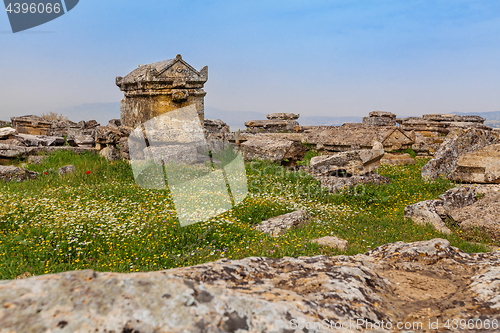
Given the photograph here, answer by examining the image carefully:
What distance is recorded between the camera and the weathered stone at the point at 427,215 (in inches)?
271

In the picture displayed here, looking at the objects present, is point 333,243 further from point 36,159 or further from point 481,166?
point 36,159

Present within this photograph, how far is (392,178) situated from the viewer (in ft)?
36.7

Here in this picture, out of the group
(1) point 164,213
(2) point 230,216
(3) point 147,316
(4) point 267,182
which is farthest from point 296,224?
(3) point 147,316

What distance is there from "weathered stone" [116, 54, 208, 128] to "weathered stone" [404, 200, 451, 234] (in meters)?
7.94

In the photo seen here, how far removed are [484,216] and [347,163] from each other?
15.7 ft

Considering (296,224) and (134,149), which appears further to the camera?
(134,149)

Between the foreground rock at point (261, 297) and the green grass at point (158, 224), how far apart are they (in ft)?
8.78

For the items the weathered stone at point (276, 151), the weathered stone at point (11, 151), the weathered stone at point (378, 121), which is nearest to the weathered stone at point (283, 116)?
the weathered stone at point (378, 121)

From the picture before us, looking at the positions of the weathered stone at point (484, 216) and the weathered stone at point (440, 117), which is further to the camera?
the weathered stone at point (440, 117)

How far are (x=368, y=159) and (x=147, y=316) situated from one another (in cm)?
1043

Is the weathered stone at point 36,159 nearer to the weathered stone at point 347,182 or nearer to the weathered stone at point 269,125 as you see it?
the weathered stone at point 347,182

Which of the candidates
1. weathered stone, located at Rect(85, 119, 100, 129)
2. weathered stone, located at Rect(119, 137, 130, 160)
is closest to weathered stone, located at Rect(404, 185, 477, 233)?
weathered stone, located at Rect(119, 137, 130, 160)

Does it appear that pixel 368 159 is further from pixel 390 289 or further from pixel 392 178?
pixel 390 289

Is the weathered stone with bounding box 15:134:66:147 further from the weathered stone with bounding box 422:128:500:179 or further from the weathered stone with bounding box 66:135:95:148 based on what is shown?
the weathered stone with bounding box 422:128:500:179
